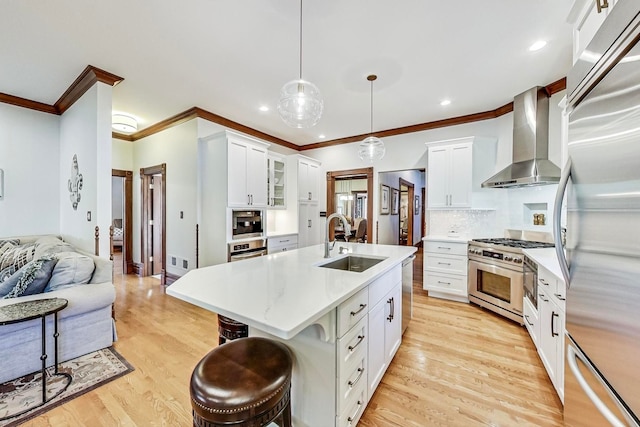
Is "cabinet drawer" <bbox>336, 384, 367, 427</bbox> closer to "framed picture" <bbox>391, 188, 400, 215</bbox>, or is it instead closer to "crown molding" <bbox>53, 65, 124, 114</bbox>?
Answer: "crown molding" <bbox>53, 65, 124, 114</bbox>

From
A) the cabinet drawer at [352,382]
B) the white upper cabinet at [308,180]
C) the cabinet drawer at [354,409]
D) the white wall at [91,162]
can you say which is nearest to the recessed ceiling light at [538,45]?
the cabinet drawer at [352,382]

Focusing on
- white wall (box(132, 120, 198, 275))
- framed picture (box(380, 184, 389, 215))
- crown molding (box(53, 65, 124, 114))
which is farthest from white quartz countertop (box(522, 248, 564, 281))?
crown molding (box(53, 65, 124, 114))

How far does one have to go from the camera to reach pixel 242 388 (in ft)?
3.45

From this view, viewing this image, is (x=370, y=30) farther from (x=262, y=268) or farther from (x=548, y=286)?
(x=548, y=286)

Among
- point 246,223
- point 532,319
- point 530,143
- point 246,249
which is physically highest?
point 530,143

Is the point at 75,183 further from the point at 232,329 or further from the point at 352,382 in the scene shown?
the point at 352,382

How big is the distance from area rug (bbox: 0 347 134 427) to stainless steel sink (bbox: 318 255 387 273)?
1.97 meters

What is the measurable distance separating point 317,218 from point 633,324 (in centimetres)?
528

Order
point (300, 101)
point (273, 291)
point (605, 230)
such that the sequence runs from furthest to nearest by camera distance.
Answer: point (300, 101), point (273, 291), point (605, 230)

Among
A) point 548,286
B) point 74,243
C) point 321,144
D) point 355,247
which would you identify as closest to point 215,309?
point 355,247

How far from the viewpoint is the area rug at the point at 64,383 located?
175 cm

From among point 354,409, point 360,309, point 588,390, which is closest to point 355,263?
point 360,309

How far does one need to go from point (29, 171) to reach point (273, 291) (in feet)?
15.7

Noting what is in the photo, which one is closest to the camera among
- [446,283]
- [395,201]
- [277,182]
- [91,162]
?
[91,162]
